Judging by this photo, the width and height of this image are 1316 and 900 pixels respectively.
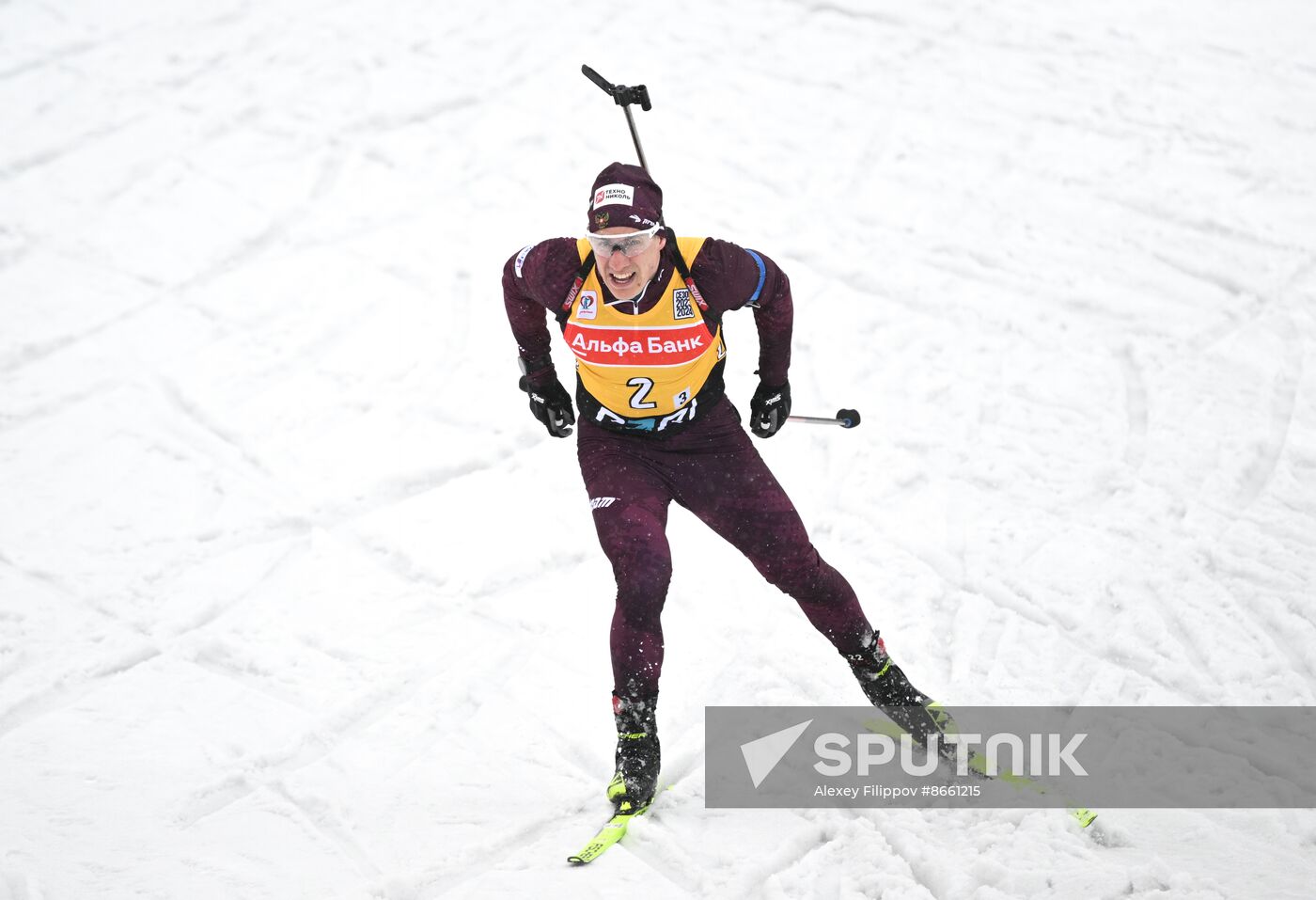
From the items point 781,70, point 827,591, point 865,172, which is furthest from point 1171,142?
point 827,591

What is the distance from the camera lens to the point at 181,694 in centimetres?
494

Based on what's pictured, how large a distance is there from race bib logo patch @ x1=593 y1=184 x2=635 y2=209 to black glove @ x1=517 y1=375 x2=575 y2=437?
102cm

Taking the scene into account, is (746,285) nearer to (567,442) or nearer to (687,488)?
(687,488)

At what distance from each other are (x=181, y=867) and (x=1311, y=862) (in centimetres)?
369

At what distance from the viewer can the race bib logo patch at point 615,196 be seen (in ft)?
12.0

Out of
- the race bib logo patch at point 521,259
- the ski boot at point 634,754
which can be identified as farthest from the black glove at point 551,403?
the ski boot at point 634,754

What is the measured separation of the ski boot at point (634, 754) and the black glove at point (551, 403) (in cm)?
123

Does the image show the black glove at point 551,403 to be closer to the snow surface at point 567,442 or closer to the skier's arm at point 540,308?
the skier's arm at point 540,308

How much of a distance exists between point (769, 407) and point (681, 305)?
74 cm

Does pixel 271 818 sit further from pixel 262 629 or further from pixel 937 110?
pixel 937 110

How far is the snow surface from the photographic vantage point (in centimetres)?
398

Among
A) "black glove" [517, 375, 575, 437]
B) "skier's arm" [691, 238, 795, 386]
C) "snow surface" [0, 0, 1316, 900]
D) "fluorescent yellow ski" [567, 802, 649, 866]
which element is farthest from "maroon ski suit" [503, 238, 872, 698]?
"snow surface" [0, 0, 1316, 900]

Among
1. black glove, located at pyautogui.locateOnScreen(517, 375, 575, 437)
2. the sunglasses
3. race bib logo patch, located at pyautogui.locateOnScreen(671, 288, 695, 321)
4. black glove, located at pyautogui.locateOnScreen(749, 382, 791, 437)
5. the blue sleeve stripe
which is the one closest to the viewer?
the sunglasses

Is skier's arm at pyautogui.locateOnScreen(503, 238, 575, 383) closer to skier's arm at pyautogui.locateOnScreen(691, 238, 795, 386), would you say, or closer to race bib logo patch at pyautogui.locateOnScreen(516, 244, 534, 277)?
race bib logo patch at pyautogui.locateOnScreen(516, 244, 534, 277)
